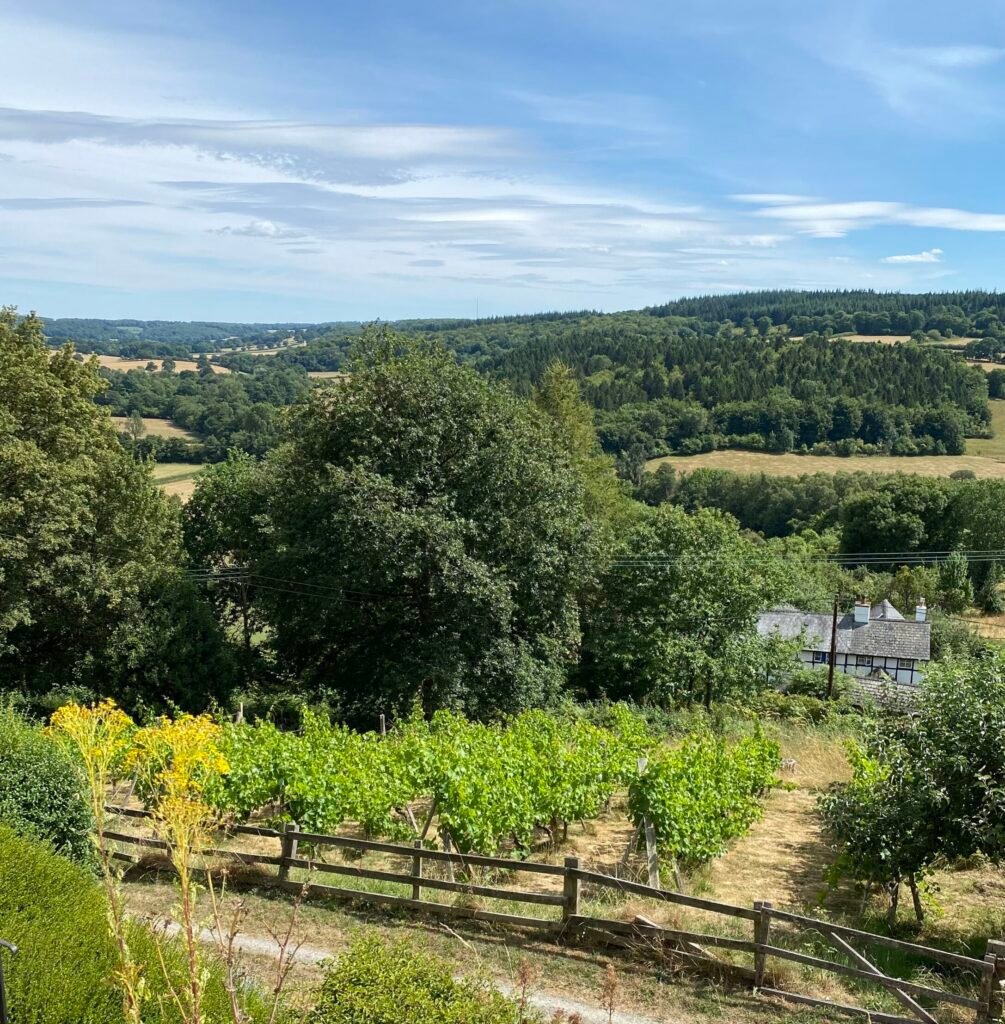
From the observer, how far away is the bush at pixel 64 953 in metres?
6.25

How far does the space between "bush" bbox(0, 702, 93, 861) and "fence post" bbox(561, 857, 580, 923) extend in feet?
18.9

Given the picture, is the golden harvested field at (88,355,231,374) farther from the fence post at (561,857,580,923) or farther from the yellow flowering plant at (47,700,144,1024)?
the yellow flowering plant at (47,700,144,1024)

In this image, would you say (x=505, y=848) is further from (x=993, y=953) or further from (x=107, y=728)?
(x=107, y=728)

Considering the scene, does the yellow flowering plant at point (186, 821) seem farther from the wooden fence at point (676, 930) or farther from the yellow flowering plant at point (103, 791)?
the wooden fence at point (676, 930)

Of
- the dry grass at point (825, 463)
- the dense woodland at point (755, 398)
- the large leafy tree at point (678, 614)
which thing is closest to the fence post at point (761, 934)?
the large leafy tree at point (678, 614)

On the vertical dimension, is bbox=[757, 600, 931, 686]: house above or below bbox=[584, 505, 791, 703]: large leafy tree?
below

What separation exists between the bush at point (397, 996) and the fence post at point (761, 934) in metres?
4.07

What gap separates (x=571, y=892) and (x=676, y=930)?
48.3 inches

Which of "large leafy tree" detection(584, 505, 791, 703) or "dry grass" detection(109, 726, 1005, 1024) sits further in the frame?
"large leafy tree" detection(584, 505, 791, 703)

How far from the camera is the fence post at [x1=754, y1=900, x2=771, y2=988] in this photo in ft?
29.1

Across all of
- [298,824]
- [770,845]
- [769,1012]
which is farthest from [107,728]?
[770,845]

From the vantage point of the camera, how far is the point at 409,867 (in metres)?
12.6

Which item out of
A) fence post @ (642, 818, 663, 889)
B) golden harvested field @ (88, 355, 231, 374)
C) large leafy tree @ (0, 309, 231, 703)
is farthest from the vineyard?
golden harvested field @ (88, 355, 231, 374)

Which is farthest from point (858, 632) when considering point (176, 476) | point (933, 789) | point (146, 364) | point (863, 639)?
point (146, 364)
